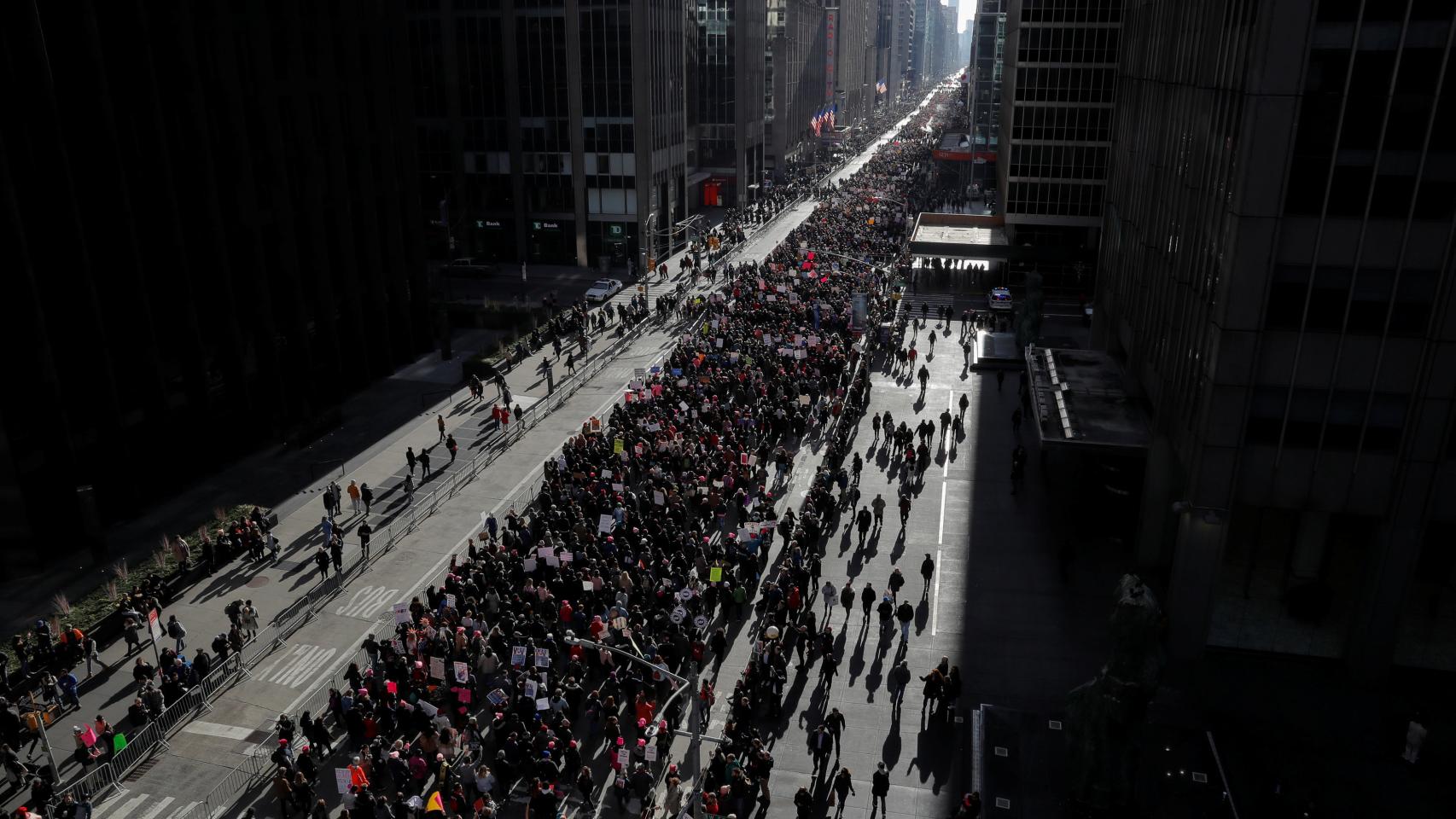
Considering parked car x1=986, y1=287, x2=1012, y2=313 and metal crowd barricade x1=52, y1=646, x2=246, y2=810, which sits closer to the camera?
metal crowd barricade x1=52, y1=646, x2=246, y2=810

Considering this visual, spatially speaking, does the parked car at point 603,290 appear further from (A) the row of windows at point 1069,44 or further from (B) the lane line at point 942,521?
(B) the lane line at point 942,521

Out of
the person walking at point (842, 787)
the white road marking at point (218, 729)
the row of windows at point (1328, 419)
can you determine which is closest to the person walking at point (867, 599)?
the person walking at point (842, 787)

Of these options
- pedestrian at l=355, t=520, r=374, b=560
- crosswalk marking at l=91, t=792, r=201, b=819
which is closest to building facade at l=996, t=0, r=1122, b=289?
pedestrian at l=355, t=520, r=374, b=560

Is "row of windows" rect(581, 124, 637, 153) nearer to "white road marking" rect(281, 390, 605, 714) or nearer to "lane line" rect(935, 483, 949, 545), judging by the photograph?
"white road marking" rect(281, 390, 605, 714)

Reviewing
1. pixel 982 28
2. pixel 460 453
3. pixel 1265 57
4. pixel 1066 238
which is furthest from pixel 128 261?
pixel 982 28

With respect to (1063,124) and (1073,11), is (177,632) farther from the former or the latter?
(1073,11)

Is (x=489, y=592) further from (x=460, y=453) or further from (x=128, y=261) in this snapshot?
(x=128, y=261)
